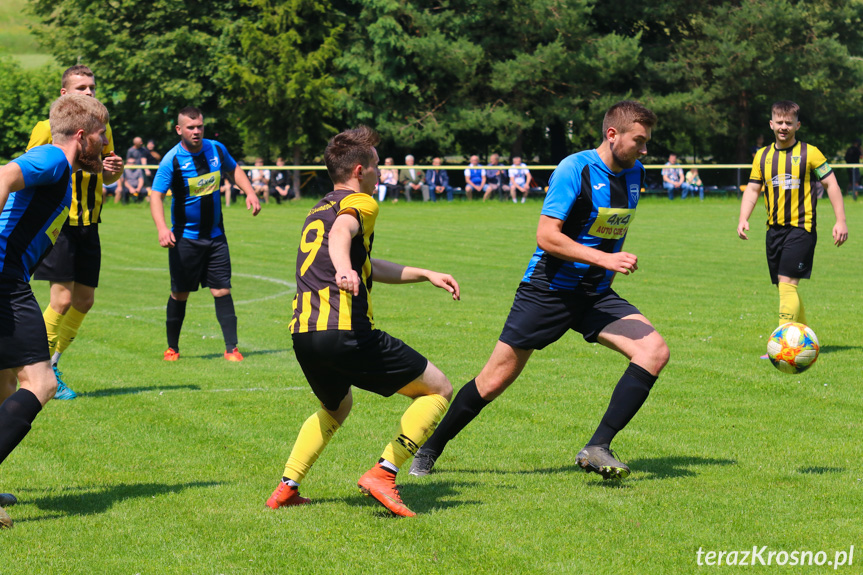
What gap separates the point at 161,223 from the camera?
9570 millimetres

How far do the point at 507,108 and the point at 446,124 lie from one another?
2.44m

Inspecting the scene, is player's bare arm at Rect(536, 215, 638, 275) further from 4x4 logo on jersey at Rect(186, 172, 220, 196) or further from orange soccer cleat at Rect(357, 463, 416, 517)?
4x4 logo on jersey at Rect(186, 172, 220, 196)

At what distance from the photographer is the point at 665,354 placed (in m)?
5.62

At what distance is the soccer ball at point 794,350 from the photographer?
671 cm

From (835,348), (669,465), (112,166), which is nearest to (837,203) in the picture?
(835,348)

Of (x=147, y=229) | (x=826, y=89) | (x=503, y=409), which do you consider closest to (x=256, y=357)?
(x=503, y=409)

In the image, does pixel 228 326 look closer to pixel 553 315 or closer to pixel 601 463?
pixel 553 315

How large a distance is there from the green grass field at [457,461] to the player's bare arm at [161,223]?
1.18 m

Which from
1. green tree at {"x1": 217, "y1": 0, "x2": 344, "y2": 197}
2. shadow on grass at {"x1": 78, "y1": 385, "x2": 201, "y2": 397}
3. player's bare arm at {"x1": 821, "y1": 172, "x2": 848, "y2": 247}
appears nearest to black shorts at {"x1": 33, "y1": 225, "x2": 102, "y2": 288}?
shadow on grass at {"x1": 78, "y1": 385, "x2": 201, "y2": 397}

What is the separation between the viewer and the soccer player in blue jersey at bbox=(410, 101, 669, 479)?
5574mm

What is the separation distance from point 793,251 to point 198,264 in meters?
5.73

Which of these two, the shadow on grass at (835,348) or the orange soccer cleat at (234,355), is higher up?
the shadow on grass at (835,348)

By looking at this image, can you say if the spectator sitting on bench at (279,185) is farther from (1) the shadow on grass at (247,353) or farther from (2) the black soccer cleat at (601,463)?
(2) the black soccer cleat at (601,463)

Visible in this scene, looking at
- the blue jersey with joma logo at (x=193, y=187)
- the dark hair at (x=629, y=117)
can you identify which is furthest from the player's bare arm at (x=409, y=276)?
the blue jersey with joma logo at (x=193, y=187)
